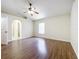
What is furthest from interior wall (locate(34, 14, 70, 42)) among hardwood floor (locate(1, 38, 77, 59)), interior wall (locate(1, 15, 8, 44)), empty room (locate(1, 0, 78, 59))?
interior wall (locate(1, 15, 8, 44))

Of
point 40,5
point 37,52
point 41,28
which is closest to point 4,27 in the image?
point 40,5

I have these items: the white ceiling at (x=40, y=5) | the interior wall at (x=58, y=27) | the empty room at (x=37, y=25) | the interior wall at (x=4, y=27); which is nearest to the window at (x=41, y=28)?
the empty room at (x=37, y=25)

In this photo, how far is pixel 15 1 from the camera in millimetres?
4316


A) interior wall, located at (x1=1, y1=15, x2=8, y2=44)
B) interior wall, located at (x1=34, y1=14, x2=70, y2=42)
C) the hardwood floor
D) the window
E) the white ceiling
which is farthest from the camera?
the window

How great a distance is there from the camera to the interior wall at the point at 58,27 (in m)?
6.57

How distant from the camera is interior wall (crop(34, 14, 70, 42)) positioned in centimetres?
657

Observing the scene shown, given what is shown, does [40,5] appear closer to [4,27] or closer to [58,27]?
[4,27]

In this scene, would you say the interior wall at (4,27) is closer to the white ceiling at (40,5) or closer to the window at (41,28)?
the white ceiling at (40,5)

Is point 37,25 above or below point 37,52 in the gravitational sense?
above

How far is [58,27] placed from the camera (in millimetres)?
7188

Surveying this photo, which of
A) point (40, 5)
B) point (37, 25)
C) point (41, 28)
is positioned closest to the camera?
point (40, 5)

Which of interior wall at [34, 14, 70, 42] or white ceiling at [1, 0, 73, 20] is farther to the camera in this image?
interior wall at [34, 14, 70, 42]

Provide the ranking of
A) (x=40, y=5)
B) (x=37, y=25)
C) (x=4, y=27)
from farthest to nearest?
1. (x=37, y=25)
2. (x=4, y=27)
3. (x=40, y=5)

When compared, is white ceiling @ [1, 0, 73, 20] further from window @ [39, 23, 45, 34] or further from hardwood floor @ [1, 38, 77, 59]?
window @ [39, 23, 45, 34]
